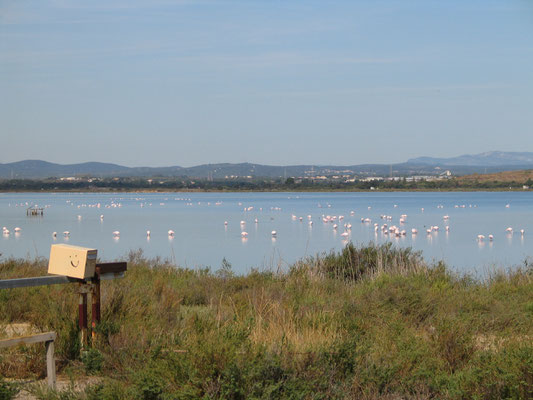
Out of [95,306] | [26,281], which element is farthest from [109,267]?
[26,281]

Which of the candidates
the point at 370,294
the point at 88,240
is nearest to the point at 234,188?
the point at 88,240

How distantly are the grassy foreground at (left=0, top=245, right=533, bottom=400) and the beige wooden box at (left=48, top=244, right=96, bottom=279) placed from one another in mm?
712

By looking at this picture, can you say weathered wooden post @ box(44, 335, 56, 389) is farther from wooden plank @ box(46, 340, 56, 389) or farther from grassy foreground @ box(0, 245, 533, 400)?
grassy foreground @ box(0, 245, 533, 400)

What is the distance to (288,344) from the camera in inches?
241

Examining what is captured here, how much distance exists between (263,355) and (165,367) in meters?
0.79

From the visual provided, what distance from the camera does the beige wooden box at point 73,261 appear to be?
6.38 metres

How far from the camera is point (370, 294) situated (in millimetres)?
9859

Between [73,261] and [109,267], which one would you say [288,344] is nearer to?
[109,267]

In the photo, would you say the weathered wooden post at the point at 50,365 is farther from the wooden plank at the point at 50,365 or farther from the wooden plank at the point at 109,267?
the wooden plank at the point at 109,267

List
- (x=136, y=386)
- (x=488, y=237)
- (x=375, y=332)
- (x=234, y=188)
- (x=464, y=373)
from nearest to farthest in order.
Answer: (x=136, y=386) → (x=464, y=373) → (x=375, y=332) → (x=488, y=237) → (x=234, y=188)

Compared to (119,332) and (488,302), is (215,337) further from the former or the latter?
(488,302)

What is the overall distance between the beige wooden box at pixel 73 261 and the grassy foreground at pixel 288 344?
2.34 ft

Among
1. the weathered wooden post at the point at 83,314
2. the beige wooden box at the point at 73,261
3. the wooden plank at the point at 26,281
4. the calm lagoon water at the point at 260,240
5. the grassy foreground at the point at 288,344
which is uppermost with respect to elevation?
the beige wooden box at the point at 73,261

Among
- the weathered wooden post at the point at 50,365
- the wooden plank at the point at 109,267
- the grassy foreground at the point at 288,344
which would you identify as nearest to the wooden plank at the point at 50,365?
the weathered wooden post at the point at 50,365
